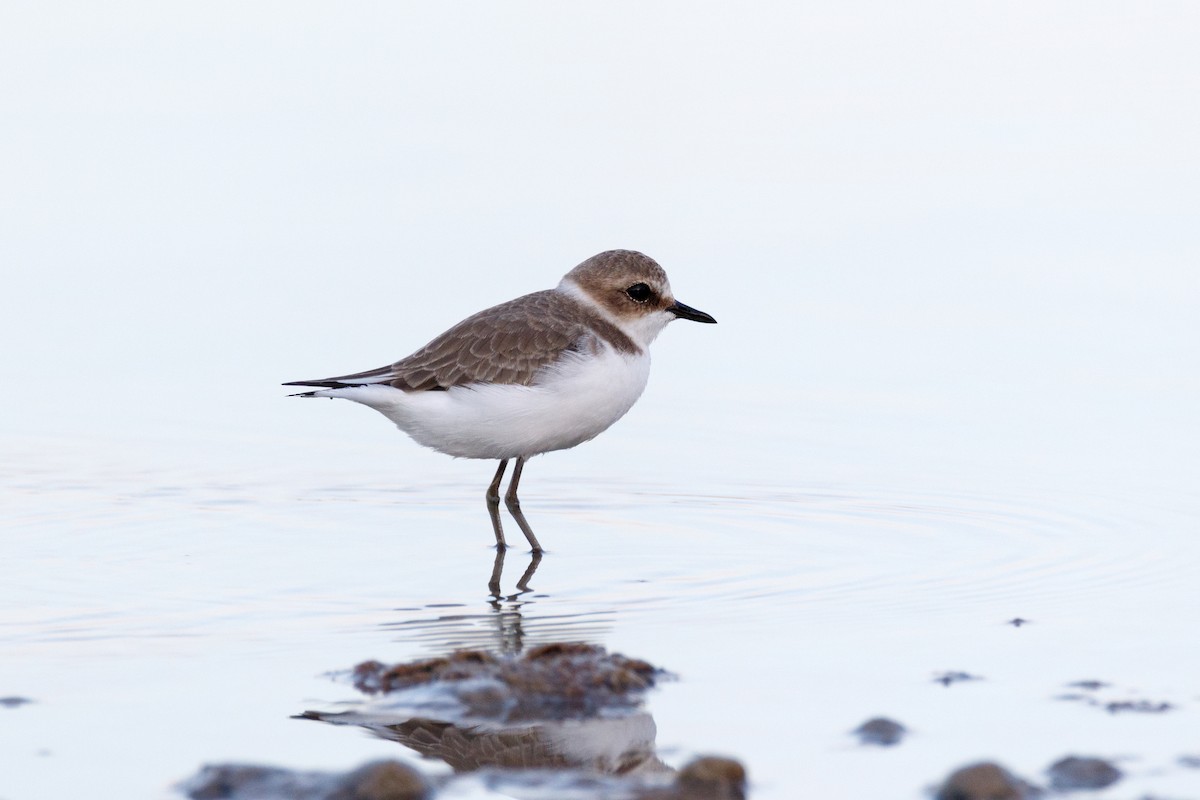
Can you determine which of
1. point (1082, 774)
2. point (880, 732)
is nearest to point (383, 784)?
point (880, 732)

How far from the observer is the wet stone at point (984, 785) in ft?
13.0

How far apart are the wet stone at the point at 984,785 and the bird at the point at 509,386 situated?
357 centimetres

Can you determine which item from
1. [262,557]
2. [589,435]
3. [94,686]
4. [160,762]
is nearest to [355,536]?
[262,557]

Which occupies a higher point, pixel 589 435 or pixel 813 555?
pixel 589 435

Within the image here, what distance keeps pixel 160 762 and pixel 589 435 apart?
3.75 meters

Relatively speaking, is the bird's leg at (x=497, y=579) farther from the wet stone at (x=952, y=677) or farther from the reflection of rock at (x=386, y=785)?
the reflection of rock at (x=386, y=785)

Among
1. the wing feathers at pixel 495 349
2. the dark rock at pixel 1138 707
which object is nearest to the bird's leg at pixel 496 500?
the wing feathers at pixel 495 349

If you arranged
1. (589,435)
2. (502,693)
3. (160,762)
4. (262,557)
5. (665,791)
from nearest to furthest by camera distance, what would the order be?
(665,791) < (160,762) < (502,693) < (262,557) < (589,435)

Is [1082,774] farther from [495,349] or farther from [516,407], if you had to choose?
[495,349]

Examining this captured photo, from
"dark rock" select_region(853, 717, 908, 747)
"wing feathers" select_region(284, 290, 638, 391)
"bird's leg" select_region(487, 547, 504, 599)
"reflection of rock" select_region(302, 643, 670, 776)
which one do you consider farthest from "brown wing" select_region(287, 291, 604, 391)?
"dark rock" select_region(853, 717, 908, 747)

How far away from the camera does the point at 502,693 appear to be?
486cm

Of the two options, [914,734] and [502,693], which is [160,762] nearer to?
[502,693]

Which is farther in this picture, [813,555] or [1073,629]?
[813,555]

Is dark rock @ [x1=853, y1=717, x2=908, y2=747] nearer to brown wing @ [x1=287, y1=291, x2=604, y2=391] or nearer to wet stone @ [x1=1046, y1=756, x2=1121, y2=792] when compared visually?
wet stone @ [x1=1046, y1=756, x2=1121, y2=792]
